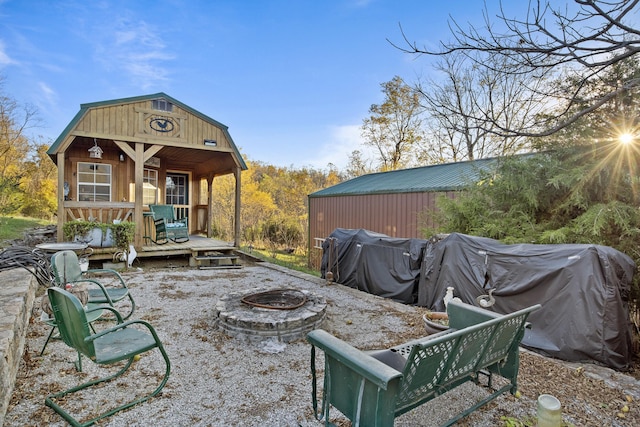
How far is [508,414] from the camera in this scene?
7.31ft

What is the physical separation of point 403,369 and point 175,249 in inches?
292

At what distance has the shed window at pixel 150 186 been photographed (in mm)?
9312

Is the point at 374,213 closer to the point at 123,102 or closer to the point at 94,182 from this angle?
the point at 123,102

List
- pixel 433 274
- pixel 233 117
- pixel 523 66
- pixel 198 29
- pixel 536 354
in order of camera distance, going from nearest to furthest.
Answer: pixel 523 66 → pixel 536 354 → pixel 433 274 → pixel 198 29 → pixel 233 117

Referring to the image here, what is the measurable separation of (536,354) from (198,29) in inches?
362

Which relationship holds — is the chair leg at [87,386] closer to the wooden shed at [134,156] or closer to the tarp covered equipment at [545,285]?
the tarp covered equipment at [545,285]

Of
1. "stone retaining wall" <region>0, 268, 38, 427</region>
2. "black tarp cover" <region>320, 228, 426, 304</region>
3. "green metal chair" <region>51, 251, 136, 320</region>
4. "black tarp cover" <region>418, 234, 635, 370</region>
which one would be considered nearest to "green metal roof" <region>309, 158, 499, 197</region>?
"black tarp cover" <region>320, 228, 426, 304</region>

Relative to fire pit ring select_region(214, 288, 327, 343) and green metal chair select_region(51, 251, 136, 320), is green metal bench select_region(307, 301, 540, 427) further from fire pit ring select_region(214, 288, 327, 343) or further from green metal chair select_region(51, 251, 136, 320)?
green metal chair select_region(51, 251, 136, 320)

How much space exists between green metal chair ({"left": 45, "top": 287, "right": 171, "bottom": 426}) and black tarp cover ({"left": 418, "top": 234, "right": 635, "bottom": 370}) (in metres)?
3.71

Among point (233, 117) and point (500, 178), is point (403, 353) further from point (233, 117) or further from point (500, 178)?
point (233, 117)

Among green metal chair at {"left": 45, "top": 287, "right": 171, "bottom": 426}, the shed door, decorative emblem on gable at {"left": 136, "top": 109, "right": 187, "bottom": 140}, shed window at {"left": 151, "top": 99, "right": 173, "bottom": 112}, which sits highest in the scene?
shed window at {"left": 151, "top": 99, "right": 173, "bottom": 112}

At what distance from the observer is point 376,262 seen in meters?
6.08

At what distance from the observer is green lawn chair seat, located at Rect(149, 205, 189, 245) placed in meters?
8.44

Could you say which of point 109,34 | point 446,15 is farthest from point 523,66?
point 109,34
